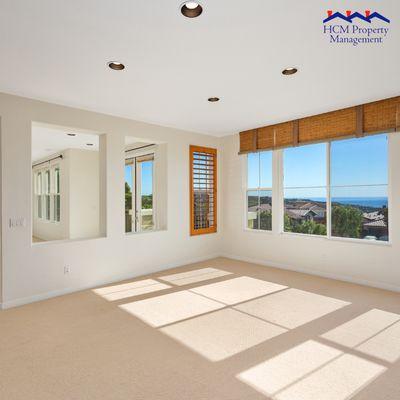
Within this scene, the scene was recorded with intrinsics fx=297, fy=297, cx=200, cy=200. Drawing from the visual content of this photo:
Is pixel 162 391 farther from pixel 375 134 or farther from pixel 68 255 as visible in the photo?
pixel 375 134

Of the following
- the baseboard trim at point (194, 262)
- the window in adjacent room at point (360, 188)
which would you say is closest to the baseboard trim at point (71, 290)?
the baseboard trim at point (194, 262)

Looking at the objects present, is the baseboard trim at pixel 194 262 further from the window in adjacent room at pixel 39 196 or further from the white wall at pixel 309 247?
the window in adjacent room at pixel 39 196

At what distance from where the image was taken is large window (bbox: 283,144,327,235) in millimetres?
4828

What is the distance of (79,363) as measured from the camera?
2312 millimetres

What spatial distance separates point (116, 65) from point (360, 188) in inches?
146

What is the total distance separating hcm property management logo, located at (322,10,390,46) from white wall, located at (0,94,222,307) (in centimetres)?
319

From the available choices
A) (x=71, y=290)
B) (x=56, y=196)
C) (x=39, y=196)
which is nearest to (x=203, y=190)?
(x=71, y=290)

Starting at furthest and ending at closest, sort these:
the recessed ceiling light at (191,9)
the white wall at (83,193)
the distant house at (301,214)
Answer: the white wall at (83,193) → the distant house at (301,214) → the recessed ceiling light at (191,9)

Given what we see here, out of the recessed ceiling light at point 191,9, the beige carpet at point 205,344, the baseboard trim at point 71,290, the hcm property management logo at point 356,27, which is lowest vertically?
the beige carpet at point 205,344

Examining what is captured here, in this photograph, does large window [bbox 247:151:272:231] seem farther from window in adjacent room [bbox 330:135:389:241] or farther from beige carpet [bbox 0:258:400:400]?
beige carpet [bbox 0:258:400:400]

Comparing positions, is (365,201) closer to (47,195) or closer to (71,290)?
(71,290)

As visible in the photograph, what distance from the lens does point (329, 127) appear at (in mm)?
4504

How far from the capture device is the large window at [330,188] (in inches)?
167

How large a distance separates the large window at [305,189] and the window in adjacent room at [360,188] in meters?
0.19
